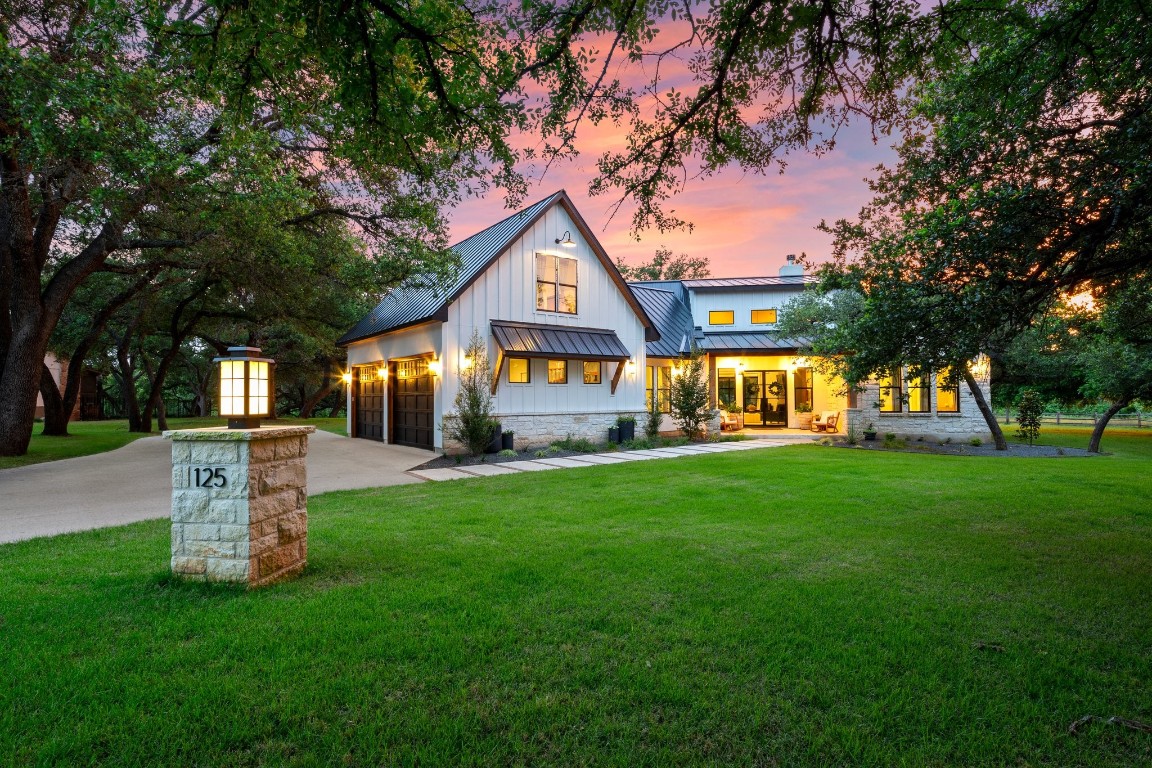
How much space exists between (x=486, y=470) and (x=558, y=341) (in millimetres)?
4773

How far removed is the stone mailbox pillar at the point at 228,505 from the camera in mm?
3680

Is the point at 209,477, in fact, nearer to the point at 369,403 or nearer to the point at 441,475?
the point at 441,475

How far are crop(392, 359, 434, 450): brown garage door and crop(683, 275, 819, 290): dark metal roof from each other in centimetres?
1149

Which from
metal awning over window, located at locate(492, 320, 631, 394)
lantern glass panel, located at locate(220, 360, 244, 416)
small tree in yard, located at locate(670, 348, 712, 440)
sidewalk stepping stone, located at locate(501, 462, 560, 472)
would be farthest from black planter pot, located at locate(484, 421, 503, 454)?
lantern glass panel, located at locate(220, 360, 244, 416)

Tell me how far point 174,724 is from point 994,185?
7.23 metres

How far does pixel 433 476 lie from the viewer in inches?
365

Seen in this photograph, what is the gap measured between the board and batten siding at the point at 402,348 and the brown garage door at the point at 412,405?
290 mm

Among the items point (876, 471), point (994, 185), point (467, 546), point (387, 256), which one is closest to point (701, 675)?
point (467, 546)

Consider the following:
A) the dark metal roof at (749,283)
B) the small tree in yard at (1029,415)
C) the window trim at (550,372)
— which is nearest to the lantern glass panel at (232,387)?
the window trim at (550,372)

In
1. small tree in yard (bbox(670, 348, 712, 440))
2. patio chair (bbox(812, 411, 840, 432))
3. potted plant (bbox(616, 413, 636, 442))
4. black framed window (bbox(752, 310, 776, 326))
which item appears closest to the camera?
potted plant (bbox(616, 413, 636, 442))

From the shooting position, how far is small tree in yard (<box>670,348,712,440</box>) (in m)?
15.4

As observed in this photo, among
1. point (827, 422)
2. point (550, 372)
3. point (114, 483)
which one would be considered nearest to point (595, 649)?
point (114, 483)

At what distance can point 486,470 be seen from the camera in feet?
32.8

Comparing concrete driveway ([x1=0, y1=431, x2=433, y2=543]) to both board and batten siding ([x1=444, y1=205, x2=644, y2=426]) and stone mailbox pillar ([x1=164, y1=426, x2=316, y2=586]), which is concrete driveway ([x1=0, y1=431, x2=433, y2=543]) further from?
stone mailbox pillar ([x1=164, y1=426, x2=316, y2=586])
